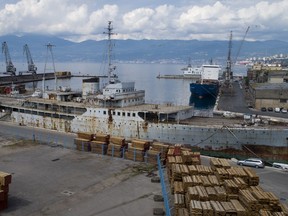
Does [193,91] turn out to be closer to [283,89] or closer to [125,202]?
[283,89]

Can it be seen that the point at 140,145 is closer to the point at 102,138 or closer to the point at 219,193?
the point at 102,138

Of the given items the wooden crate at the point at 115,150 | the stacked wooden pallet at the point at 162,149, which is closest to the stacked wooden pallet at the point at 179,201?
the stacked wooden pallet at the point at 162,149

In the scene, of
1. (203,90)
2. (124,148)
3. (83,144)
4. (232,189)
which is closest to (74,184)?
(124,148)

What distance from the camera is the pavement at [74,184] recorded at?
17625mm

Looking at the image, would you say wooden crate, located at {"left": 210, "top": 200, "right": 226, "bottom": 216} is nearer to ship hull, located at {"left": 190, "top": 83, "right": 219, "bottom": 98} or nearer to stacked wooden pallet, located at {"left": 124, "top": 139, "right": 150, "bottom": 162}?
stacked wooden pallet, located at {"left": 124, "top": 139, "right": 150, "bottom": 162}

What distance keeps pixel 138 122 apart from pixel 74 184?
55.1 feet

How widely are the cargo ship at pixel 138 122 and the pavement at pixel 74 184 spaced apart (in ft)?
34.0

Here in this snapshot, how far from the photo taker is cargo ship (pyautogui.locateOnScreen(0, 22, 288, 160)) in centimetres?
3447

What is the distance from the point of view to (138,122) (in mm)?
37156

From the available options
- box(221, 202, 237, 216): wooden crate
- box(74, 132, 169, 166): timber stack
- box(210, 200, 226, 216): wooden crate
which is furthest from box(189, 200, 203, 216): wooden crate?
box(74, 132, 169, 166): timber stack

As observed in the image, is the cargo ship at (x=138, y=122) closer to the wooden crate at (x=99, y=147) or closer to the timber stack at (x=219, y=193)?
the wooden crate at (x=99, y=147)

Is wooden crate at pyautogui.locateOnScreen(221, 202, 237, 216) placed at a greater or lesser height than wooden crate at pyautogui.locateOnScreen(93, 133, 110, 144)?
greater

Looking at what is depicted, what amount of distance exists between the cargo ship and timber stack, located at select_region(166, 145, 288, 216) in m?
15.8

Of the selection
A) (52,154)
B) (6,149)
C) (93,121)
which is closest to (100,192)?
(52,154)
